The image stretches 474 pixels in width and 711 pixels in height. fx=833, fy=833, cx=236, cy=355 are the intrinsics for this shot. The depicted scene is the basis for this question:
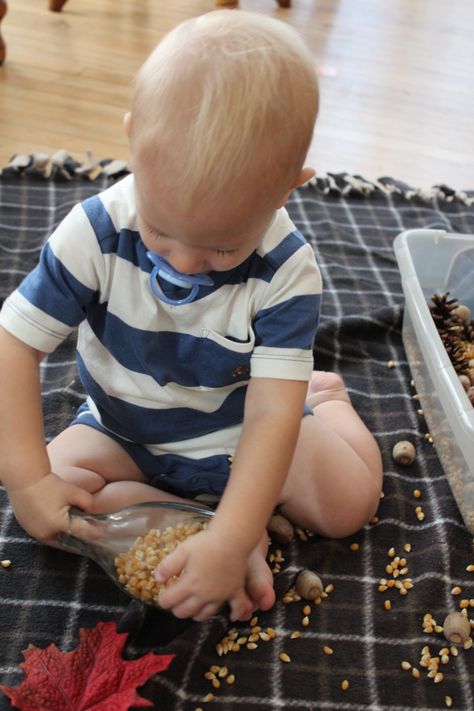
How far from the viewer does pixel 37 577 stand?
854 millimetres

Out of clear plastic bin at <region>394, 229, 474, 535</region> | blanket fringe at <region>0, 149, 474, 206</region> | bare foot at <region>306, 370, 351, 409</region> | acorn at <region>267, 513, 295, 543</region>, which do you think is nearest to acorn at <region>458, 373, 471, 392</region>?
clear plastic bin at <region>394, 229, 474, 535</region>

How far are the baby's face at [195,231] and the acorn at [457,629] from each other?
0.44m

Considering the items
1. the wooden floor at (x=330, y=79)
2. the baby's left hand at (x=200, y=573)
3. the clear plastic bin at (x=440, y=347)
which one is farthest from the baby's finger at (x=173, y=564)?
the wooden floor at (x=330, y=79)

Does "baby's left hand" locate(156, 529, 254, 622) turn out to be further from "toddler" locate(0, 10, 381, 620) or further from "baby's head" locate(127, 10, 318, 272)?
"baby's head" locate(127, 10, 318, 272)

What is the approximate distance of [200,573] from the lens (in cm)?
73

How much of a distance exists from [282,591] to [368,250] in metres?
0.72

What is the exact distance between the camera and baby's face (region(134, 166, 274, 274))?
0.63 meters

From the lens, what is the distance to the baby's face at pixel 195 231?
2.08 ft

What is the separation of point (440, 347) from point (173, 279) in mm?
425

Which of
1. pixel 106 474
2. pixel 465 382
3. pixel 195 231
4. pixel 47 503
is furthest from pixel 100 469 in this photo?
pixel 465 382

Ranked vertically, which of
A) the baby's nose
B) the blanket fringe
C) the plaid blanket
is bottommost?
the plaid blanket

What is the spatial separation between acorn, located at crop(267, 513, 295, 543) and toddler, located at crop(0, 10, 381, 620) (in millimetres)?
17

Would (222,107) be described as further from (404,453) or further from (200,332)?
(404,453)

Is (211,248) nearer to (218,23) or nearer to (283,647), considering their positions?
(218,23)
